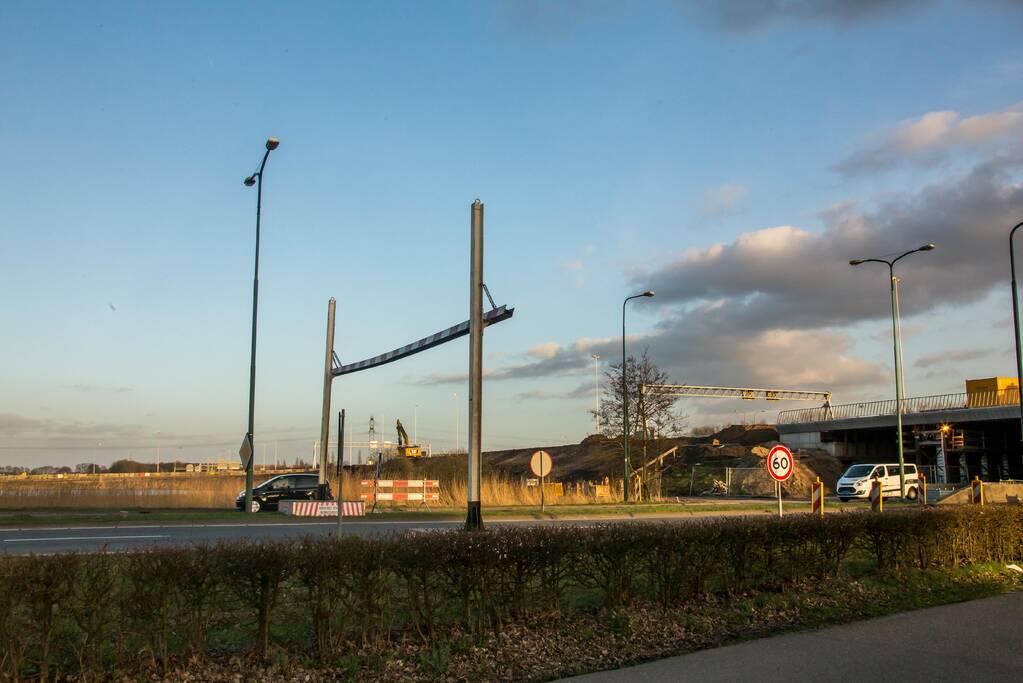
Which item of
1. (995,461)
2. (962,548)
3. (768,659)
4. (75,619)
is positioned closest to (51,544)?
(75,619)

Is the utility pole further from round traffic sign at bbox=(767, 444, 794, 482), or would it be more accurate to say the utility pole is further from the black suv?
the black suv

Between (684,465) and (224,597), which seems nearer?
(224,597)

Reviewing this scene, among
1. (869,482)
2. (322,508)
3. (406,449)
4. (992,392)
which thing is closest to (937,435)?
(992,392)

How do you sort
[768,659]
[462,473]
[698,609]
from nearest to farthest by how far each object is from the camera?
[768,659] < [698,609] < [462,473]

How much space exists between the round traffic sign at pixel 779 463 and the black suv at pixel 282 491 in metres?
20.4

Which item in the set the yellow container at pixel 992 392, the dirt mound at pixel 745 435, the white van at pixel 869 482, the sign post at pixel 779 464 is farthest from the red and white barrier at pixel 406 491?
the dirt mound at pixel 745 435

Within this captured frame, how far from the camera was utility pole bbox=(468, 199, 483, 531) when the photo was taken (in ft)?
55.2

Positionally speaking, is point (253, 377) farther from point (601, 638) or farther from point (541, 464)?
point (601, 638)

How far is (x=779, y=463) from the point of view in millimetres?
17094

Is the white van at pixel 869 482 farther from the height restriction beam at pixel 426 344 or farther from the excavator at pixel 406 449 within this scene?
the excavator at pixel 406 449

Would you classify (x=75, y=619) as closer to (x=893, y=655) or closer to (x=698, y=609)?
(x=698, y=609)

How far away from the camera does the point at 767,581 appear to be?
10.4 meters

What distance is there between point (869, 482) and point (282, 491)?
28.5 m

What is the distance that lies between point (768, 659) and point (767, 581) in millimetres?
2740
